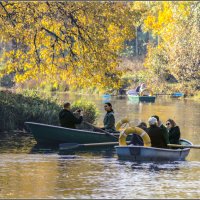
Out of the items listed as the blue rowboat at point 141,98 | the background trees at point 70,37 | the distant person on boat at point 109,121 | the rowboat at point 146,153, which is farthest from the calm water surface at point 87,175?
the blue rowboat at point 141,98

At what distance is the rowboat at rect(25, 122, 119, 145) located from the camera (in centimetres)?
2570

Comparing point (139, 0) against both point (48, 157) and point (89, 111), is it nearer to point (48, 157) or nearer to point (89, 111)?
point (89, 111)

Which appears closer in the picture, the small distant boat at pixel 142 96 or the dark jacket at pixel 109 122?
the dark jacket at pixel 109 122

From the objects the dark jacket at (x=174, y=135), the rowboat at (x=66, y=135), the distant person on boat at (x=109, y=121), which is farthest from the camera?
the distant person on boat at (x=109, y=121)

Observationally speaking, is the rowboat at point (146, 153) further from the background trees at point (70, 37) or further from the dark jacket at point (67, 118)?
the background trees at point (70, 37)

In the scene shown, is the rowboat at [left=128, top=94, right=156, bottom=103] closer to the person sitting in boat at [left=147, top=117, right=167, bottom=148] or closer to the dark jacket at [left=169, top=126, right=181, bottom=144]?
the dark jacket at [left=169, top=126, right=181, bottom=144]

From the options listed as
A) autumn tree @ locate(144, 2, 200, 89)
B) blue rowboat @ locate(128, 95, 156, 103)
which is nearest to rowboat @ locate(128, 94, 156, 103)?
blue rowboat @ locate(128, 95, 156, 103)

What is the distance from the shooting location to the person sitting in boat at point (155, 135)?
22688 millimetres

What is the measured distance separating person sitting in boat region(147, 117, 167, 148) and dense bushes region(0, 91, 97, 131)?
917 cm

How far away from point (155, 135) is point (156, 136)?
45 millimetres

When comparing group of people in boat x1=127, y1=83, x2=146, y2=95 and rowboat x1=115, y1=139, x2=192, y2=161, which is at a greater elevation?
group of people in boat x1=127, y1=83, x2=146, y2=95

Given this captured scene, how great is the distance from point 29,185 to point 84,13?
46.2ft

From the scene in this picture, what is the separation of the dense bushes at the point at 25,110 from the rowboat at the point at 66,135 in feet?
16.0

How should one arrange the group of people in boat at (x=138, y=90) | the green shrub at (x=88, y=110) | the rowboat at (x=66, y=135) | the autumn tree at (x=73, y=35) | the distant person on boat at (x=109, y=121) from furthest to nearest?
the group of people in boat at (x=138, y=90), the green shrub at (x=88, y=110), the autumn tree at (x=73, y=35), the distant person on boat at (x=109, y=121), the rowboat at (x=66, y=135)
